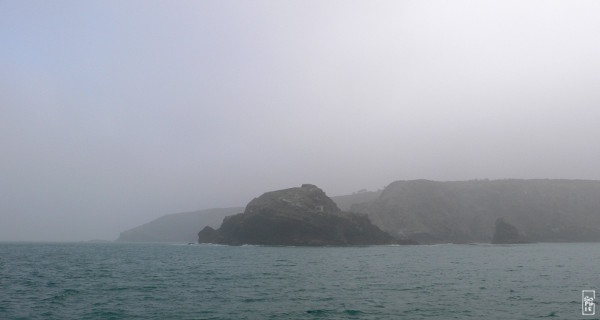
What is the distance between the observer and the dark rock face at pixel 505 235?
16125cm

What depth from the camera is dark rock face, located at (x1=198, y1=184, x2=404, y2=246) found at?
425ft

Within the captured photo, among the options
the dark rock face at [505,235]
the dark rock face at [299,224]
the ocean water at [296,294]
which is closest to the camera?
the ocean water at [296,294]

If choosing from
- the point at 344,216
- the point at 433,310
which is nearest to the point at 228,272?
the point at 433,310

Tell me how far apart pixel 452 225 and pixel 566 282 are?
16260 cm

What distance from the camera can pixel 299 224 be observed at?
130125mm

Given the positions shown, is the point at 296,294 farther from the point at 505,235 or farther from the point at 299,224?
the point at 505,235

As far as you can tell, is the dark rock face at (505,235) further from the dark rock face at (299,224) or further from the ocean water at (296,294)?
the ocean water at (296,294)

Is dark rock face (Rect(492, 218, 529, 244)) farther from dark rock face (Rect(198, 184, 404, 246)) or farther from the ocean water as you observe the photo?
the ocean water

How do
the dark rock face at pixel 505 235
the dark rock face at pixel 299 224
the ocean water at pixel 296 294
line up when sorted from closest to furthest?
1. the ocean water at pixel 296 294
2. the dark rock face at pixel 299 224
3. the dark rock face at pixel 505 235

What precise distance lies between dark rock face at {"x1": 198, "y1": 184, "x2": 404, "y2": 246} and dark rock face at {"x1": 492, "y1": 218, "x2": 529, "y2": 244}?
41.7 m

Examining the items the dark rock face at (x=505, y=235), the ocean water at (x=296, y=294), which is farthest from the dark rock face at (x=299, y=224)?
the ocean water at (x=296, y=294)

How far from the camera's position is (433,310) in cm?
2631

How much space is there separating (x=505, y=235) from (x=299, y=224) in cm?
7360

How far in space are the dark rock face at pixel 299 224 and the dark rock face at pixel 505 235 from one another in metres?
41.7
